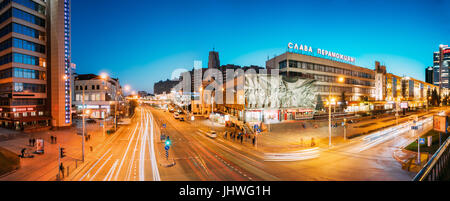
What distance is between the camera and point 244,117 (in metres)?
48.5

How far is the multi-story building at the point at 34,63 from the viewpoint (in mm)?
→ 41219

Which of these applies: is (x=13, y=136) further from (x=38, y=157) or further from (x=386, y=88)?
(x=386, y=88)

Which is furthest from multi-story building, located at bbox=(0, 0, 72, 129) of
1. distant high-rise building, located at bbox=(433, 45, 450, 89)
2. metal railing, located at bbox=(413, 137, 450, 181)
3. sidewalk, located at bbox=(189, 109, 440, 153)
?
distant high-rise building, located at bbox=(433, 45, 450, 89)

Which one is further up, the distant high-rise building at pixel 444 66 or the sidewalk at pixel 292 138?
the distant high-rise building at pixel 444 66

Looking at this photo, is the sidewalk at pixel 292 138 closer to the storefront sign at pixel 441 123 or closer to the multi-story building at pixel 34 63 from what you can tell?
the storefront sign at pixel 441 123

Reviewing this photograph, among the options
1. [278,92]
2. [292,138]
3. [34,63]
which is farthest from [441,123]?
[34,63]

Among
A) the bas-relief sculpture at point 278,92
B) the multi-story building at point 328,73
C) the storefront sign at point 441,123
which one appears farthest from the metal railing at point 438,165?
the multi-story building at point 328,73

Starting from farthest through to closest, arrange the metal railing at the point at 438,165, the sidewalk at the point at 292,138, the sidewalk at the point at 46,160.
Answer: the sidewalk at the point at 292,138, the sidewalk at the point at 46,160, the metal railing at the point at 438,165

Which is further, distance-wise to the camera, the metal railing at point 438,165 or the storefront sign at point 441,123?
the storefront sign at point 441,123

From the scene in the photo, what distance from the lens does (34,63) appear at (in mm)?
43938

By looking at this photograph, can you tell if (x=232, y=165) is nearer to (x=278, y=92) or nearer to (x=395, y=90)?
(x=278, y=92)

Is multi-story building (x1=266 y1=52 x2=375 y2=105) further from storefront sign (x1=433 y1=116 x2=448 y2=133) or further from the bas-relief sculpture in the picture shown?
storefront sign (x1=433 y1=116 x2=448 y2=133)

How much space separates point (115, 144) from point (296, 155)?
1054 inches

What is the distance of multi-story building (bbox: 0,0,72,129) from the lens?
135 feet
